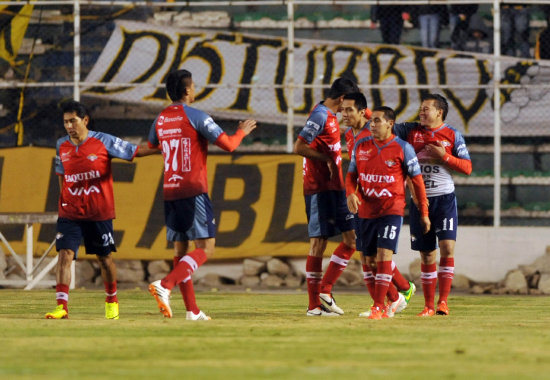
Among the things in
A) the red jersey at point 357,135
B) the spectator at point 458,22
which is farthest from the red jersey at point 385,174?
the spectator at point 458,22

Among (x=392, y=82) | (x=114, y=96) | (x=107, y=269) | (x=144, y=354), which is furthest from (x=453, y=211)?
(x=114, y=96)

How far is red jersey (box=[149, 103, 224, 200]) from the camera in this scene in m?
10.1

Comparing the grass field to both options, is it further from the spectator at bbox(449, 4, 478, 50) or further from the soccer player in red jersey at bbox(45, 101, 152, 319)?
the spectator at bbox(449, 4, 478, 50)

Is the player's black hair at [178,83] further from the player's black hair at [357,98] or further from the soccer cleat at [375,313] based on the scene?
the soccer cleat at [375,313]

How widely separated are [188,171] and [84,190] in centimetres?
116

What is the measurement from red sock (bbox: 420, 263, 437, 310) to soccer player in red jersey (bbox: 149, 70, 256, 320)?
7.86ft

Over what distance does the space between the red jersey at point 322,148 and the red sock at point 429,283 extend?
1.19m

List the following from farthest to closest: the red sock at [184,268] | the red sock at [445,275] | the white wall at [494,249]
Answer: the white wall at [494,249]
the red sock at [445,275]
the red sock at [184,268]

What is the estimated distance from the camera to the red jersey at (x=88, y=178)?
10648 millimetres

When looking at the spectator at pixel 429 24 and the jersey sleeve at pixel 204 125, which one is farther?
the spectator at pixel 429 24

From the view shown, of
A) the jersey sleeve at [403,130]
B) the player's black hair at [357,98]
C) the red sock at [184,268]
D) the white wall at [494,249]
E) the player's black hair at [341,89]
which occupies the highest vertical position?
the player's black hair at [341,89]

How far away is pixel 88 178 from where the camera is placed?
10680mm

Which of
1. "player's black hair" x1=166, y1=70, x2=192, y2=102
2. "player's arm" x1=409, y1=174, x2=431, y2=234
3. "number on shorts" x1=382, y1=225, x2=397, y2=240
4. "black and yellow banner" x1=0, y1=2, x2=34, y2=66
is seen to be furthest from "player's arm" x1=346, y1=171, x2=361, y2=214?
"black and yellow banner" x1=0, y1=2, x2=34, y2=66

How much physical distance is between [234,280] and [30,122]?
448 centimetres
